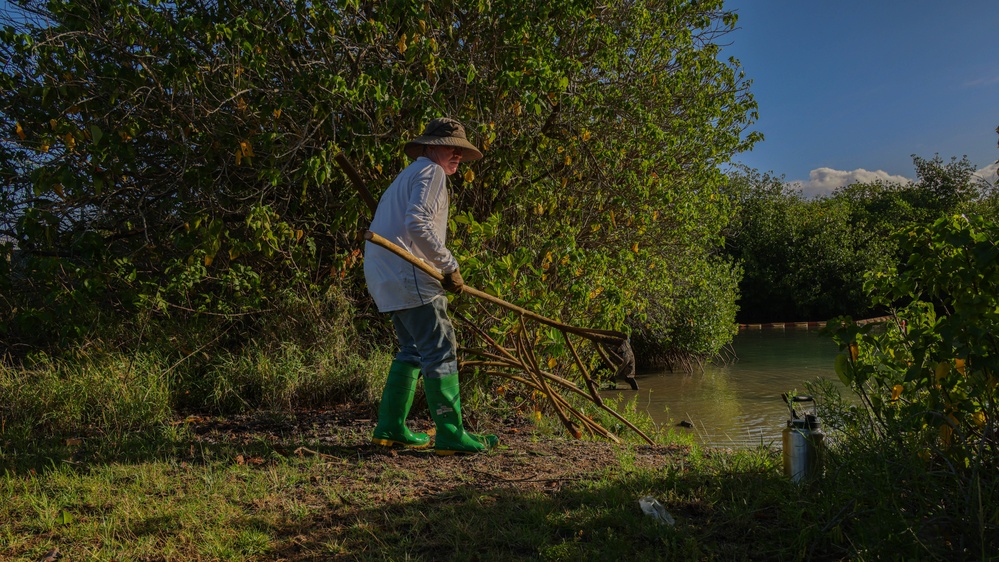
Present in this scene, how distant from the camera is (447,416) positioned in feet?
14.6

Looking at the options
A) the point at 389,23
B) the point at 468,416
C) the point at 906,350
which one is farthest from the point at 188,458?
the point at 906,350

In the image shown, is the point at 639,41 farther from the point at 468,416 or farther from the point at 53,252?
the point at 53,252

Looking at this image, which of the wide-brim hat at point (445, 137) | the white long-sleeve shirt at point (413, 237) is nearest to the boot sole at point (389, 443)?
the white long-sleeve shirt at point (413, 237)

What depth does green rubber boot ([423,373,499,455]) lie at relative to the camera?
4379 millimetres

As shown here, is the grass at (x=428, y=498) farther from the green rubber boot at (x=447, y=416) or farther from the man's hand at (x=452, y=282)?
the man's hand at (x=452, y=282)

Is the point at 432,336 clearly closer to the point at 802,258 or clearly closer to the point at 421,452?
the point at 421,452

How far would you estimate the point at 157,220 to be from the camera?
6613 mm

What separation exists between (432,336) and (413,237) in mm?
619

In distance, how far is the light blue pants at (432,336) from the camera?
14.3ft

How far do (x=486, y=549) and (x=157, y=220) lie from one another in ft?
16.6

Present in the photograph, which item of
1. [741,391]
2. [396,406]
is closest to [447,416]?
[396,406]

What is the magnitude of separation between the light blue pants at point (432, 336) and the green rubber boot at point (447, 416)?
6 centimetres

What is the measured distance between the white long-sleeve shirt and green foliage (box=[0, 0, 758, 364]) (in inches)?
44.0

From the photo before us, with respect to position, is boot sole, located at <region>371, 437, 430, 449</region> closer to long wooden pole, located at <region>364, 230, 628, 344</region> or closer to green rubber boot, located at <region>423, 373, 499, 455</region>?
green rubber boot, located at <region>423, 373, 499, 455</region>
